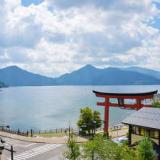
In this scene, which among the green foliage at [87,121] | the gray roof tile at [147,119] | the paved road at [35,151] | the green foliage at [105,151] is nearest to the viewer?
the green foliage at [105,151]

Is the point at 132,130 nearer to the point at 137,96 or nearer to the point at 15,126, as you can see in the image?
the point at 137,96

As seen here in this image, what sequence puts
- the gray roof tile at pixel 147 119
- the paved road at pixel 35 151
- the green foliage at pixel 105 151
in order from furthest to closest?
the paved road at pixel 35 151 < the gray roof tile at pixel 147 119 < the green foliage at pixel 105 151

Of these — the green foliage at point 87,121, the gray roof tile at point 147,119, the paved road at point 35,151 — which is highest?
the gray roof tile at point 147,119

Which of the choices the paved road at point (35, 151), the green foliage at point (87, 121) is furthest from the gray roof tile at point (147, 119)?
the green foliage at point (87, 121)

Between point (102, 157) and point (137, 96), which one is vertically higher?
point (137, 96)

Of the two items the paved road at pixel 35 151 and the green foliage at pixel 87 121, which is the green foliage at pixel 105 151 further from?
the green foliage at pixel 87 121

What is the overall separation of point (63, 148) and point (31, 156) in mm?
6427

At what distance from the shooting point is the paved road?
47.5m

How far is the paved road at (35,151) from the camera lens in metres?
47.5

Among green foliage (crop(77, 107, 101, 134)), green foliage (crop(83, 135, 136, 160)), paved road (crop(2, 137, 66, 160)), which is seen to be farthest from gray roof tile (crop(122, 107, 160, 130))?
green foliage (crop(77, 107, 101, 134))

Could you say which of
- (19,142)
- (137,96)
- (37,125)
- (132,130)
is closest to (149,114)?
(132,130)

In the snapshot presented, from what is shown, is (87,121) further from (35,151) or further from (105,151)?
(105,151)

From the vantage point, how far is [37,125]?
383ft

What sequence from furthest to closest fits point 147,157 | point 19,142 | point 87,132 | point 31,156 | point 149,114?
1. point 87,132
2. point 19,142
3. point 31,156
4. point 149,114
5. point 147,157
